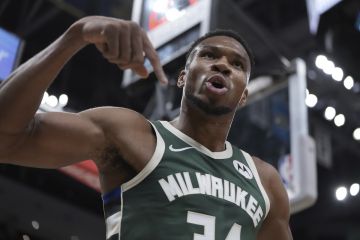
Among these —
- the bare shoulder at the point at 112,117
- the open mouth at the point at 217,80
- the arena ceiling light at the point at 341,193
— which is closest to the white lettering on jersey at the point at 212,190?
the bare shoulder at the point at 112,117

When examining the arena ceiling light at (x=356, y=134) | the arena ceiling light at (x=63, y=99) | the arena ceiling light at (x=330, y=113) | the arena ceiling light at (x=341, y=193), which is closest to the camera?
the arena ceiling light at (x=330, y=113)

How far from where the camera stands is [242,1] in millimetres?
7961

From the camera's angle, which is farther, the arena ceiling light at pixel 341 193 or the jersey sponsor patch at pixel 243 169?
the arena ceiling light at pixel 341 193

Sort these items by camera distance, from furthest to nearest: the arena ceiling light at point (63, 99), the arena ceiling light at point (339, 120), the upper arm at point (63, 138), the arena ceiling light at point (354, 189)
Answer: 1. the arena ceiling light at point (354, 189)
2. the arena ceiling light at point (63, 99)
3. the arena ceiling light at point (339, 120)
4. the upper arm at point (63, 138)

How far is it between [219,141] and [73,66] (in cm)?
727

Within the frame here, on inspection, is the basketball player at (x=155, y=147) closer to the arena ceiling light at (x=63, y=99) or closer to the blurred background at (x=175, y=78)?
the blurred background at (x=175, y=78)

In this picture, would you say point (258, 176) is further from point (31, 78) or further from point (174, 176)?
point (31, 78)

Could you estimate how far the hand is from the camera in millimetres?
1505

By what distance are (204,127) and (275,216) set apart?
1.36ft

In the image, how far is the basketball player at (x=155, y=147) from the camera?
163cm

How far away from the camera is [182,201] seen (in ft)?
6.05

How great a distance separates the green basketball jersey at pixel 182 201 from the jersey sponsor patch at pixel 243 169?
44 millimetres

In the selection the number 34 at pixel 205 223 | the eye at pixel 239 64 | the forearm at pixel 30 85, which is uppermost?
the forearm at pixel 30 85

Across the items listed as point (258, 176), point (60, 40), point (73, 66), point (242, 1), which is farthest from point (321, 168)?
point (60, 40)
